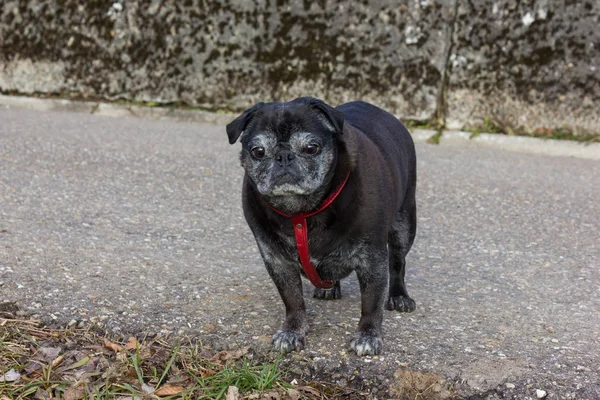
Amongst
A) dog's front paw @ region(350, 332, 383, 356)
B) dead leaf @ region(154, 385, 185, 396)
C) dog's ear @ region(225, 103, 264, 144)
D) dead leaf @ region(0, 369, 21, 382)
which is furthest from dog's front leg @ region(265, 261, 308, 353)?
dead leaf @ region(0, 369, 21, 382)

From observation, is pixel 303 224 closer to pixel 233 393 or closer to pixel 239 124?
pixel 239 124

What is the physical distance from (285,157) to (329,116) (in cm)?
25

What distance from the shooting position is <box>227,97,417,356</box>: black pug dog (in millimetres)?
3033

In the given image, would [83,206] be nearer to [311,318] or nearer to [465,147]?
[311,318]

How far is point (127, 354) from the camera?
308 centimetres

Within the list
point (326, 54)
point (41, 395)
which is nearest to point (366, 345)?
point (41, 395)

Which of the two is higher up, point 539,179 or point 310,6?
point 310,6

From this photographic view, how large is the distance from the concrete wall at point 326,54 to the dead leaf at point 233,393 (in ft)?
15.9

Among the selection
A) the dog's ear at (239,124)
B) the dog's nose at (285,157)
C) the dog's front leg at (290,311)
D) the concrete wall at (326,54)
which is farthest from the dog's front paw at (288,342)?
the concrete wall at (326,54)

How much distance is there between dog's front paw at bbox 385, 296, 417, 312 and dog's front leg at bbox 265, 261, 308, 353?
537 mm

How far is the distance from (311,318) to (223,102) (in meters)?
4.48

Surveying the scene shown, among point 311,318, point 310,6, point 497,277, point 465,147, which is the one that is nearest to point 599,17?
point 465,147

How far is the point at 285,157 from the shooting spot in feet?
9.93

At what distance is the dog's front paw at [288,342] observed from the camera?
3187 millimetres
